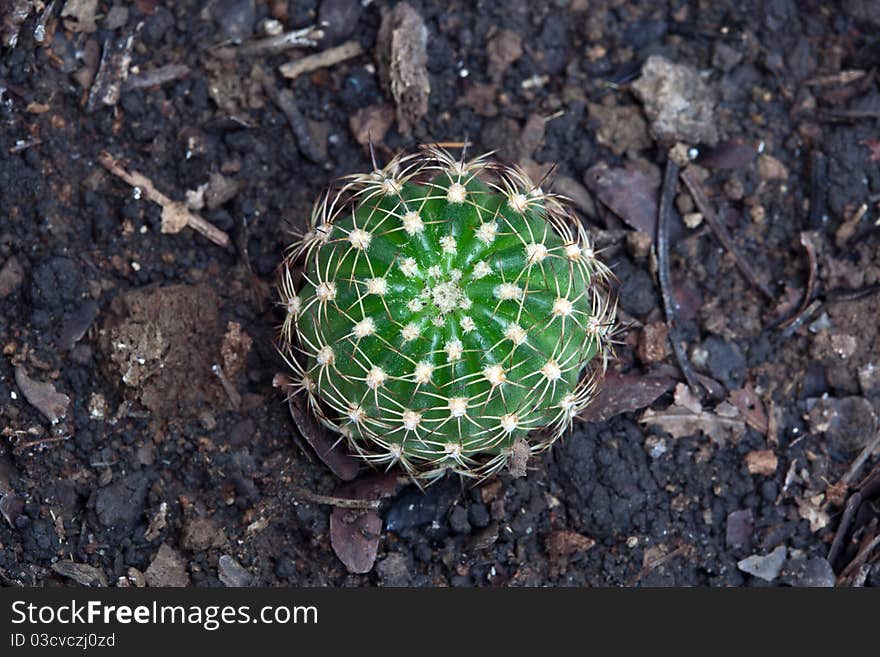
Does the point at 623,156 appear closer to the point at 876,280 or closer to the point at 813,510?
the point at 876,280

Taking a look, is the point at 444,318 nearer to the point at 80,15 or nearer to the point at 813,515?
the point at 813,515

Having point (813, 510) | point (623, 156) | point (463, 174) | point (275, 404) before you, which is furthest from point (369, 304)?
point (813, 510)

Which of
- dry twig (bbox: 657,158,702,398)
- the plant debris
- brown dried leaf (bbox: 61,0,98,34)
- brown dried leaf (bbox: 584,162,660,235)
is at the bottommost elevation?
dry twig (bbox: 657,158,702,398)

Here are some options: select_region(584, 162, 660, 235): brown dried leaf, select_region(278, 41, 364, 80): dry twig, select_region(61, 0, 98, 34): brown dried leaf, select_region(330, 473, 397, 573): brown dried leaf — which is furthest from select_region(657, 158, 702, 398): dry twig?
select_region(61, 0, 98, 34): brown dried leaf

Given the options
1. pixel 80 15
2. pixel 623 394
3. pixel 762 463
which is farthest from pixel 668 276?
pixel 80 15

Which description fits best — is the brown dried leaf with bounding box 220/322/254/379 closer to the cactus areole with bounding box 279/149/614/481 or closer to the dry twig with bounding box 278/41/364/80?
the cactus areole with bounding box 279/149/614/481

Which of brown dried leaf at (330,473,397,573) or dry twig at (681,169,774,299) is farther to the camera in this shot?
dry twig at (681,169,774,299)

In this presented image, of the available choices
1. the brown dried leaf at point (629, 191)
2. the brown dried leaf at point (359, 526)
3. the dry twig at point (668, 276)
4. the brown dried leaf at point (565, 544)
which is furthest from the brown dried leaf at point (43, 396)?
the dry twig at point (668, 276)

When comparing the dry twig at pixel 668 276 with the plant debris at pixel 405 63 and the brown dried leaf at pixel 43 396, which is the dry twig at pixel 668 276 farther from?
the brown dried leaf at pixel 43 396
